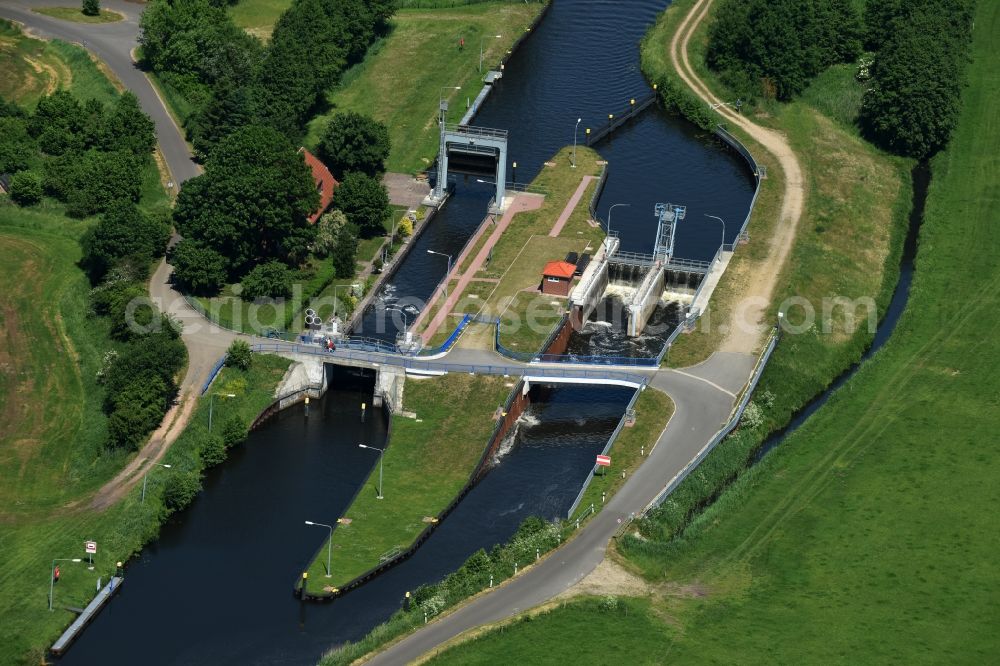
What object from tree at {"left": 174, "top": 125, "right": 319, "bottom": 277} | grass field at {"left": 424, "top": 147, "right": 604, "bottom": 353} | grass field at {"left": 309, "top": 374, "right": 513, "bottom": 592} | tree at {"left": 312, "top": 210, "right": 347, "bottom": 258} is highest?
tree at {"left": 174, "top": 125, "right": 319, "bottom": 277}

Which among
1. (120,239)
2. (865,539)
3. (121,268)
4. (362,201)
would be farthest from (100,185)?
(865,539)

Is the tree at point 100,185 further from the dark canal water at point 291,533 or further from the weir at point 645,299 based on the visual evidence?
the weir at point 645,299

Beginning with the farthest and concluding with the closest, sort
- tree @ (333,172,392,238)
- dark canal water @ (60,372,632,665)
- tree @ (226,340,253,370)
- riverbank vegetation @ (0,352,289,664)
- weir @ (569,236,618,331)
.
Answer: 1. tree @ (333,172,392,238)
2. weir @ (569,236,618,331)
3. tree @ (226,340,253,370)
4. riverbank vegetation @ (0,352,289,664)
5. dark canal water @ (60,372,632,665)

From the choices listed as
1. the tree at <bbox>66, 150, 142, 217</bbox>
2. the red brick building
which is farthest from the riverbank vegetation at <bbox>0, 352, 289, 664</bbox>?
the tree at <bbox>66, 150, 142, 217</bbox>

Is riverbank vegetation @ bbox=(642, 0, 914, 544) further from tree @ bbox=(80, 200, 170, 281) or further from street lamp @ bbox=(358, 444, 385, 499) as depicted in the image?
tree @ bbox=(80, 200, 170, 281)

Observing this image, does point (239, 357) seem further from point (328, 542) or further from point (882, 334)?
point (882, 334)

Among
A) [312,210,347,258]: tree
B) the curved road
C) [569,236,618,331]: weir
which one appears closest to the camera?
the curved road

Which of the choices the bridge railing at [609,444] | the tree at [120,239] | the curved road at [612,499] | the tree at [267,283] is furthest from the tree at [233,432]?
the bridge railing at [609,444]
